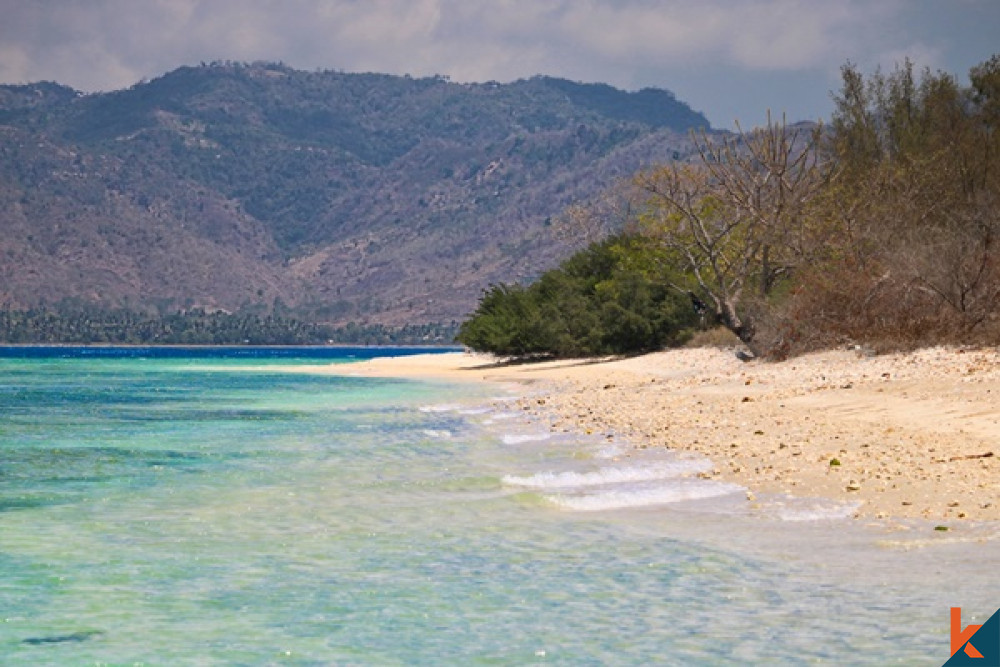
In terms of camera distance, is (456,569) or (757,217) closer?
(456,569)

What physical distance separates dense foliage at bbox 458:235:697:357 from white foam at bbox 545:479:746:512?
3901cm

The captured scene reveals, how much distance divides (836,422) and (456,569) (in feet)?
42.8

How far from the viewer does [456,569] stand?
12.0 metres

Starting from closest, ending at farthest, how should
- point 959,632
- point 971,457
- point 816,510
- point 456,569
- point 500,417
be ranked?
1. point 959,632
2. point 456,569
3. point 816,510
4. point 971,457
5. point 500,417

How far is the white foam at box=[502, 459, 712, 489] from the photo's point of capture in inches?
720

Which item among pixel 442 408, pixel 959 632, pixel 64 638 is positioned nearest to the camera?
pixel 959 632

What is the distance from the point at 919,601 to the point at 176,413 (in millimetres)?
32161

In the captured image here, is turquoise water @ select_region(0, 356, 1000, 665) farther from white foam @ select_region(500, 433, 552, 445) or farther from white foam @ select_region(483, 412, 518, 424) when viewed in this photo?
white foam @ select_region(483, 412, 518, 424)

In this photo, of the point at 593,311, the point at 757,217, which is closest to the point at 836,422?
the point at 757,217

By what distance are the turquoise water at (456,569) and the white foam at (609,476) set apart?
0.23ft

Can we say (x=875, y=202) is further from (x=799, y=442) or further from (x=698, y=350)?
(x=799, y=442)

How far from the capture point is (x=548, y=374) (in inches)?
2287

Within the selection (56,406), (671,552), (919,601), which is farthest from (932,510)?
(56,406)

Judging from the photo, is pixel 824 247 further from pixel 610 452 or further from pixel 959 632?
pixel 959 632
